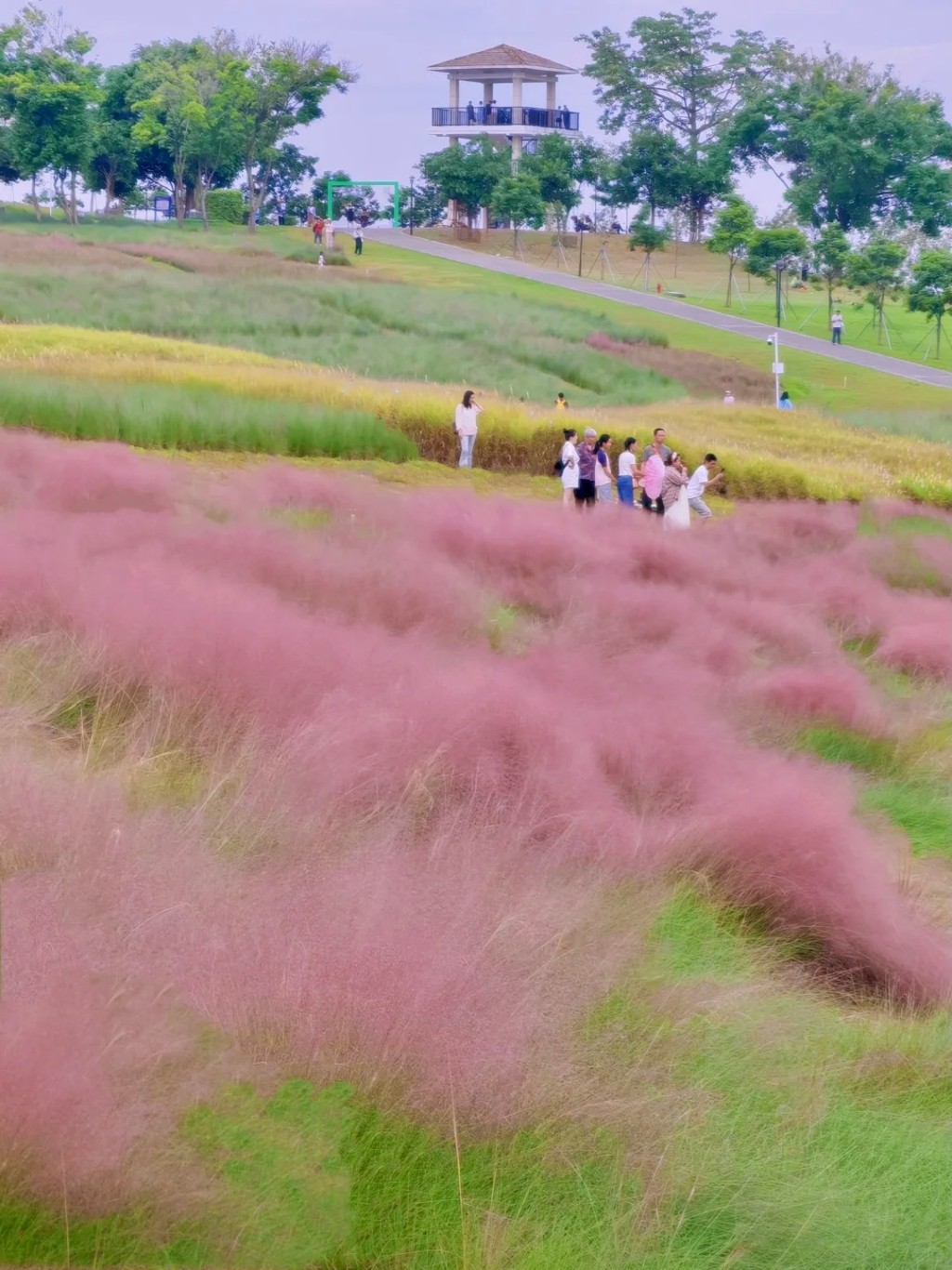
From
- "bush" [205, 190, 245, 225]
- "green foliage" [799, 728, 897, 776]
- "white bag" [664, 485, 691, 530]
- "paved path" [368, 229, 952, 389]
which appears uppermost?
"bush" [205, 190, 245, 225]

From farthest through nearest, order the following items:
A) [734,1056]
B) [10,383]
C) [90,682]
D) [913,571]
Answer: [10,383] → [913,571] → [90,682] → [734,1056]

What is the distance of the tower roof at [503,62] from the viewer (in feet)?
267

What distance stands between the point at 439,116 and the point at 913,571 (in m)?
73.0

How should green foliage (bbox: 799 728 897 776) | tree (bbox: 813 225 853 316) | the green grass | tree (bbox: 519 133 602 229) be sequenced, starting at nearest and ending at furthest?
green foliage (bbox: 799 728 897 776) < the green grass < tree (bbox: 813 225 853 316) < tree (bbox: 519 133 602 229)

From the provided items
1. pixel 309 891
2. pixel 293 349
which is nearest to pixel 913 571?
pixel 309 891

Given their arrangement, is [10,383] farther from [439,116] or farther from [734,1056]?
[439,116]

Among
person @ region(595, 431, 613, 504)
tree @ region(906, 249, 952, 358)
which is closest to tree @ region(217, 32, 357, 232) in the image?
tree @ region(906, 249, 952, 358)

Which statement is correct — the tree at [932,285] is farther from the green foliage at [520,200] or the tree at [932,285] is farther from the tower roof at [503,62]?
the tower roof at [503,62]

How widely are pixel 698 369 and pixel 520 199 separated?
92.0ft

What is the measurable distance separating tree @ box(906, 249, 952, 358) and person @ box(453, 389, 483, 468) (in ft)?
108

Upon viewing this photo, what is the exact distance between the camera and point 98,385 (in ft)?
63.8

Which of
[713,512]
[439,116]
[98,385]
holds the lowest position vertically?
[713,512]

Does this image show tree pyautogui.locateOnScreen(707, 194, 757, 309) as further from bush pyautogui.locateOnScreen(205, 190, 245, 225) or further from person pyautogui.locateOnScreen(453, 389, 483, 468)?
person pyautogui.locateOnScreen(453, 389, 483, 468)

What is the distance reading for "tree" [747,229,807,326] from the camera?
5347cm
